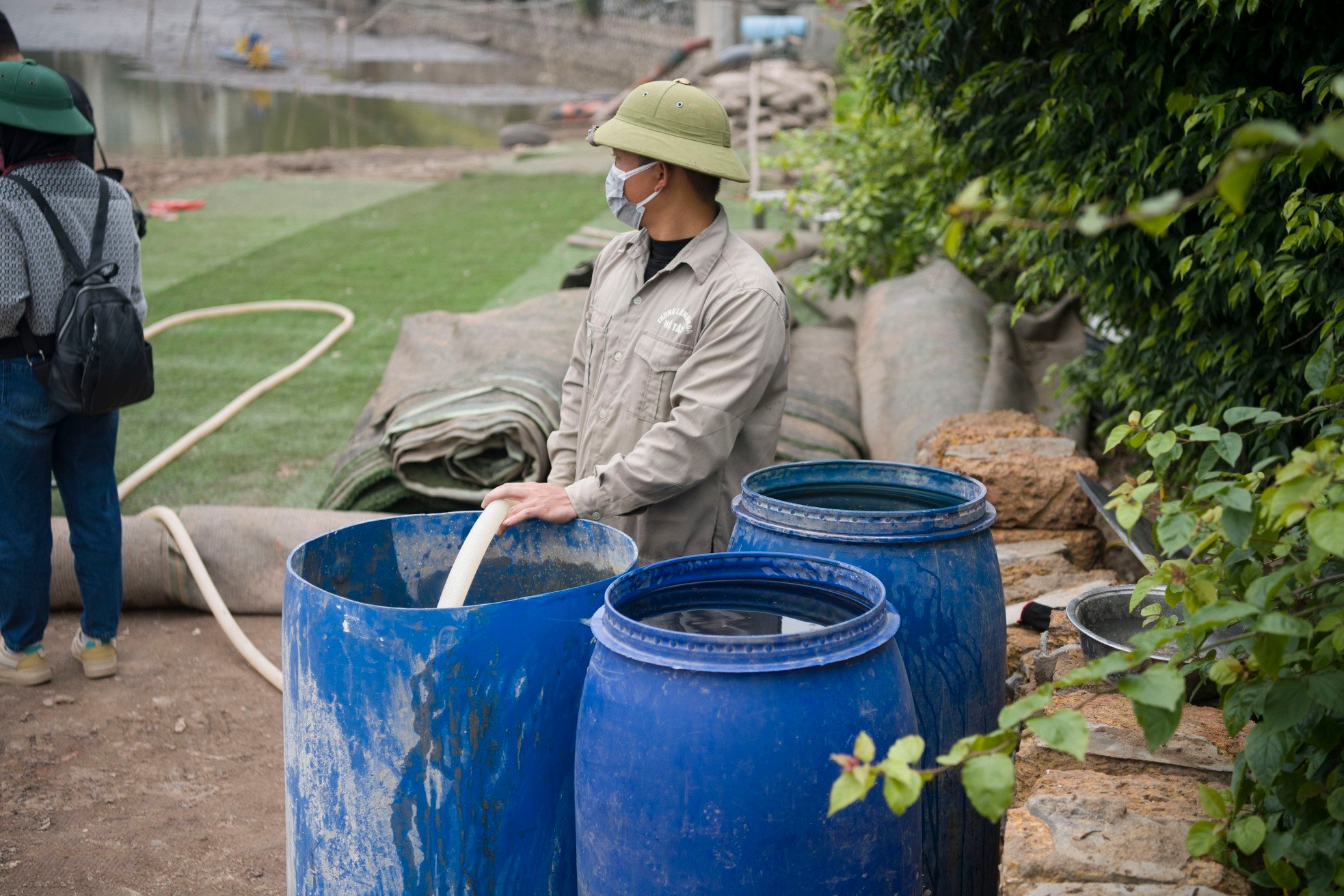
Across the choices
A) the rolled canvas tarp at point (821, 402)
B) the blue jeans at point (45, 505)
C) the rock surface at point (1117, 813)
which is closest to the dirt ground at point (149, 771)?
the blue jeans at point (45, 505)

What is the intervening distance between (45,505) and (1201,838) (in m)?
3.68

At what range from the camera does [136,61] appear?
101 feet

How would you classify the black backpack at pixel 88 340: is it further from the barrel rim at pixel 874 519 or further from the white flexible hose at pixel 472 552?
the barrel rim at pixel 874 519

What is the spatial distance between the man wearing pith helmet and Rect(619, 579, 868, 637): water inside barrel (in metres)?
0.44

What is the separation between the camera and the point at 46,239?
3.69 metres

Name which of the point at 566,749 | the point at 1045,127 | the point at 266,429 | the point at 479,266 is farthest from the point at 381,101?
the point at 566,749

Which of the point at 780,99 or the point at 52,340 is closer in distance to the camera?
the point at 52,340

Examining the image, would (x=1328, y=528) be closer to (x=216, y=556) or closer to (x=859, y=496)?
(x=859, y=496)

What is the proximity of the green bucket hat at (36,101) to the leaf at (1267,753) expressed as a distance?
3.67 meters

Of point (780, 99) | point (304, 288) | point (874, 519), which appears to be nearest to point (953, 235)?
point (874, 519)

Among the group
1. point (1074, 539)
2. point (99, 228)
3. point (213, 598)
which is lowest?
point (213, 598)

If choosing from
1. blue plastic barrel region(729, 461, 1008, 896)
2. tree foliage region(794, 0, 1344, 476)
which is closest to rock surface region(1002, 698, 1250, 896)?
blue plastic barrel region(729, 461, 1008, 896)

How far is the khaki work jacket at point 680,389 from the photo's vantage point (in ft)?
8.52

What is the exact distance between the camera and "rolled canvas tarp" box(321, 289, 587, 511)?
4.74 metres
